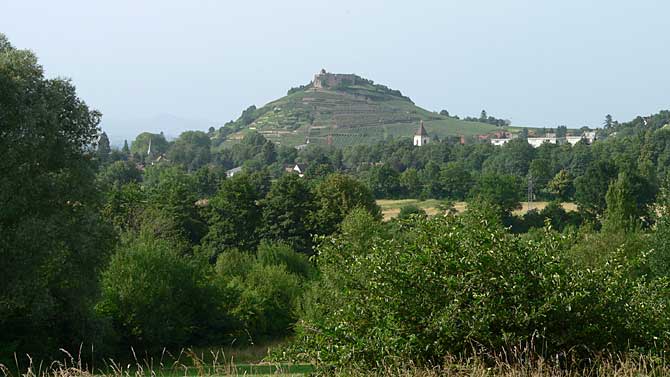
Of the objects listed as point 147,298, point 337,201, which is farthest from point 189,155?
point 147,298

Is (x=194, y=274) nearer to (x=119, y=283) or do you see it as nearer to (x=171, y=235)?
(x=119, y=283)

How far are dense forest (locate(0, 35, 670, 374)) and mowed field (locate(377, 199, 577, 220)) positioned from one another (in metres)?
24.5

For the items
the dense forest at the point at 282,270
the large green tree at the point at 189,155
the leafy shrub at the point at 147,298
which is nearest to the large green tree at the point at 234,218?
the dense forest at the point at 282,270

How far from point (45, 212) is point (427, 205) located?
70.5 meters

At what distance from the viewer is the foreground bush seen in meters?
7.97

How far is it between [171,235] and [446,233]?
4005 centimetres

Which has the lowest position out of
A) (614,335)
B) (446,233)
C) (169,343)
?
(169,343)

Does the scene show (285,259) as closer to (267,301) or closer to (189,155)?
(267,301)

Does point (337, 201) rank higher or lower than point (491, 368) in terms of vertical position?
lower

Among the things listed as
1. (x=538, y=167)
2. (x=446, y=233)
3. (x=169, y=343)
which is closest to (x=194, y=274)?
(x=169, y=343)

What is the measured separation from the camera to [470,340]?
7.90 m

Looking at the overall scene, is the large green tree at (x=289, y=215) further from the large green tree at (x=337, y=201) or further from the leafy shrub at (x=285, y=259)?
the leafy shrub at (x=285, y=259)

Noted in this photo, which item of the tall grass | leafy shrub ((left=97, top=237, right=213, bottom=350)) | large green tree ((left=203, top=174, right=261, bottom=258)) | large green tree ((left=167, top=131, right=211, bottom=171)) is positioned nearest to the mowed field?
large green tree ((left=203, top=174, right=261, bottom=258))

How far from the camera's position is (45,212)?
21266mm
